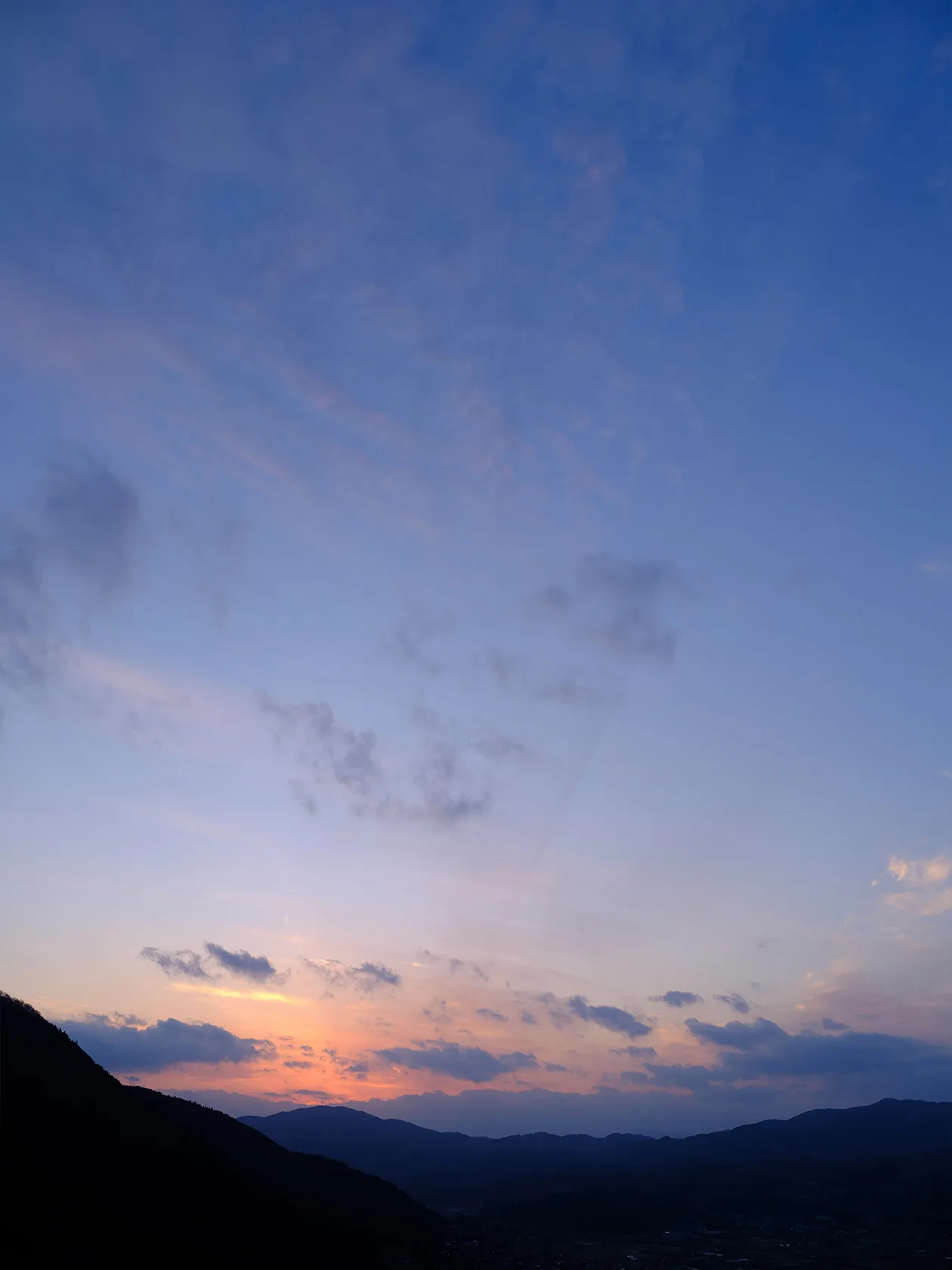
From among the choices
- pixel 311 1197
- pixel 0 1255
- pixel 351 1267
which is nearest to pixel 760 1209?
pixel 311 1197

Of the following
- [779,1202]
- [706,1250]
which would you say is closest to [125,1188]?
[706,1250]

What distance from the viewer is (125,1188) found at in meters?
62.8

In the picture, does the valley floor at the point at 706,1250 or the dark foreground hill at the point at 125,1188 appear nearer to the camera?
the dark foreground hill at the point at 125,1188

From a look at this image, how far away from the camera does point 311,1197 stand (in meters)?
102

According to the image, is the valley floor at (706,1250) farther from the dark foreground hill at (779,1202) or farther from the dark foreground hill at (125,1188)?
the dark foreground hill at (125,1188)

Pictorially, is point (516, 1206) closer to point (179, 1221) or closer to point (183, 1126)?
point (183, 1126)

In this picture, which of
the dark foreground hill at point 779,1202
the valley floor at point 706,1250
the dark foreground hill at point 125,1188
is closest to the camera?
the dark foreground hill at point 125,1188

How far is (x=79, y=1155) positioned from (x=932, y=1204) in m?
167

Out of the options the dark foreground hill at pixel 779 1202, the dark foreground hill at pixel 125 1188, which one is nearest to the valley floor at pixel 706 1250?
the dark foreground hill at pixel 779 1202

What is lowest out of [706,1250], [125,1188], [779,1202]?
[779,1202]

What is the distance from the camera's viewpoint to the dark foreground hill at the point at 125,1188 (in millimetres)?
54094

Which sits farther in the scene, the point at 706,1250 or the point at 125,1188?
the point at 706,1250

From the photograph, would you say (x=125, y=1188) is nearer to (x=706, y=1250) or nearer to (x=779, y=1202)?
(x=706, y=1250)

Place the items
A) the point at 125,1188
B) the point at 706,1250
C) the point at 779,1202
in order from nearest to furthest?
the point at 125,1188 → the point at 706,1250 → the point at 779,1202
